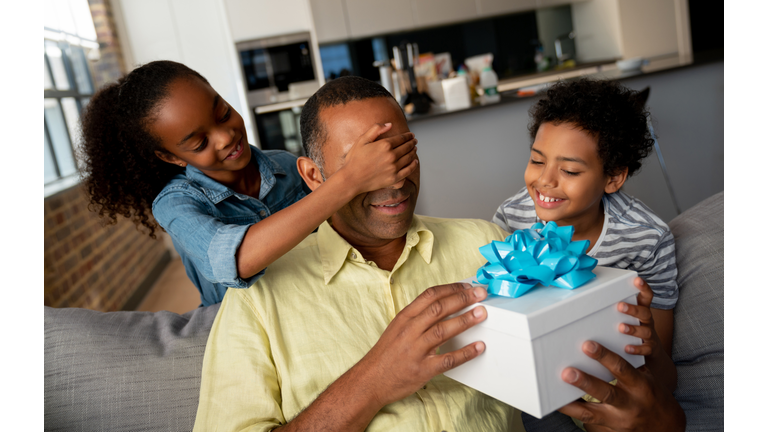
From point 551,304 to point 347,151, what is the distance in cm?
54

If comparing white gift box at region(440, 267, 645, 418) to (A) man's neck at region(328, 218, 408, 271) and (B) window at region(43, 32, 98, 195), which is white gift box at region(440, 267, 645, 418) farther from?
(B) window at region(43, 32, 98, 195)

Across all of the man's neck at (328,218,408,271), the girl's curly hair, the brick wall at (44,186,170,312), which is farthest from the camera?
the brick wall at (44,186,170,312)

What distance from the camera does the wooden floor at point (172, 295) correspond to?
165 inches

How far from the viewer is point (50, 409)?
46.4 inches

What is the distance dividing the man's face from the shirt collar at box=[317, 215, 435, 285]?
0.05 m

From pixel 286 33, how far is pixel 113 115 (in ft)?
11.7

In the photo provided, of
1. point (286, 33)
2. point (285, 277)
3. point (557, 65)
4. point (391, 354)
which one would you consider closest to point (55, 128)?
point (286, 33)

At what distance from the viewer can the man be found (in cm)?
87

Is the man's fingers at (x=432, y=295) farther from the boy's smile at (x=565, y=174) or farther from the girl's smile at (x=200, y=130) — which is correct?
the girl's smile at (x=200, y=130)

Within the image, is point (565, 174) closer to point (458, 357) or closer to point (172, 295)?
point (458, 357)

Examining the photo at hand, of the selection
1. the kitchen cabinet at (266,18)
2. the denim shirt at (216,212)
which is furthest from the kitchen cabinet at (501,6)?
the denim shirt at (216,212)

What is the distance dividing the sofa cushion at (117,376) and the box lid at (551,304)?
0.75 metres

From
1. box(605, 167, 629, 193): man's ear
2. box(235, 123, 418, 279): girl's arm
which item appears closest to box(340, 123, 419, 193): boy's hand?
box(235, 123, 418, 279): girl's arm
